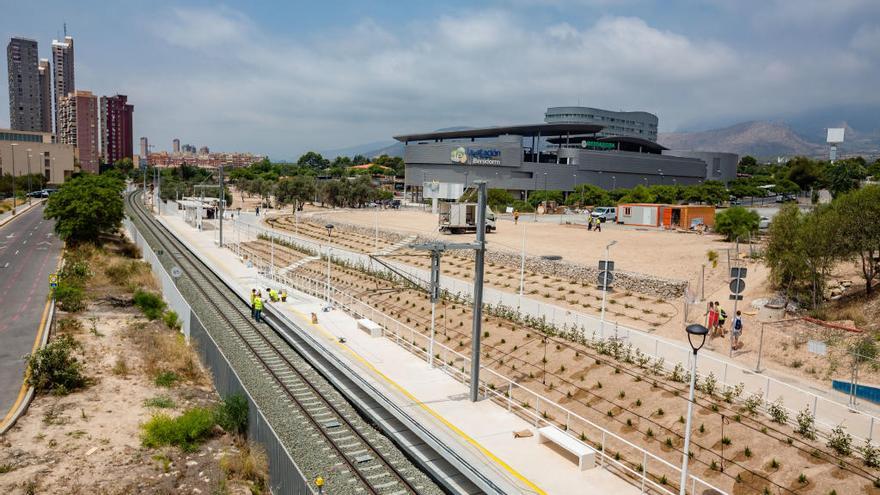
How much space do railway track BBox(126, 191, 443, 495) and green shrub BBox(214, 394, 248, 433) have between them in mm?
1871

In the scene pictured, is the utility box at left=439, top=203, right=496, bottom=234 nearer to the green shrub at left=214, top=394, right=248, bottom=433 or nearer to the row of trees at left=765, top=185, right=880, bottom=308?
the row of trees at left=765, top=185, right=880, bottom=308

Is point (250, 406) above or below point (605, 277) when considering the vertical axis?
below

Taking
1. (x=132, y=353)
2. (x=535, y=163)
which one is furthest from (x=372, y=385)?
(x=535, y=163)

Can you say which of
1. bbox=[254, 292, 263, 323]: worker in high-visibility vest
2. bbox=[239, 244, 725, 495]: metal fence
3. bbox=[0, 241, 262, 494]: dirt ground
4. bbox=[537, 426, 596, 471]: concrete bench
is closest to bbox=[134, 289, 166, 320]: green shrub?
bbox=[0, 241, 262, 494]: dirt ground

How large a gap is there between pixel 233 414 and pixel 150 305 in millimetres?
18839

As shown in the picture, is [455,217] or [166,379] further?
[455,217]

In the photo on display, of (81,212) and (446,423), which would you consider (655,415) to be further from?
(81,212)

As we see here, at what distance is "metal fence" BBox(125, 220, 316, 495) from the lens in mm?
12713

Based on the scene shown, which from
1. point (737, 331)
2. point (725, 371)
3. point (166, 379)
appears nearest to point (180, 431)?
point (166, 379)

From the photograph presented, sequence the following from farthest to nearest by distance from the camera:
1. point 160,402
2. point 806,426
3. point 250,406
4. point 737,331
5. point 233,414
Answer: point 737,331 < point 160,402 < point 233,414 < point 250,406 < point 806,426

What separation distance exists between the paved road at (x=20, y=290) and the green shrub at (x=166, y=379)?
426cm

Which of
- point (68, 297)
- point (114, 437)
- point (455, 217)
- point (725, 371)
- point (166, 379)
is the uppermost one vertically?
point (455, 217)

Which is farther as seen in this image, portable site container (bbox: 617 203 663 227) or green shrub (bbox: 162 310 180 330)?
portable site container (bbox: 617 203 663 227)

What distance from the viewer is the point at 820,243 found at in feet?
89.3
